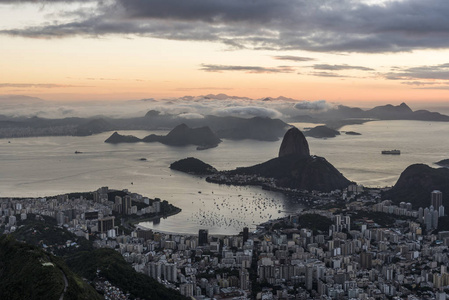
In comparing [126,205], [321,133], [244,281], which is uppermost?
[321,133]

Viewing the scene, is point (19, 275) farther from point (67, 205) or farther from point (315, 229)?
point (67, 205)

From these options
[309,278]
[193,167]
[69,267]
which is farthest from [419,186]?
[69,267]

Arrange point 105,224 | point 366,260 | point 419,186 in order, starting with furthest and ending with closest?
1. point 419,186
2. point 105,224
3. point 366,260

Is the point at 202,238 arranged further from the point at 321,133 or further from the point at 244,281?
the point at 321,133

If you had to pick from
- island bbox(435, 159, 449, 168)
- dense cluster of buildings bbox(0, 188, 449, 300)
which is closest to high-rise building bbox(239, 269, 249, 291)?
dense cluster of buildings bbox(0, 188, 449, 300)

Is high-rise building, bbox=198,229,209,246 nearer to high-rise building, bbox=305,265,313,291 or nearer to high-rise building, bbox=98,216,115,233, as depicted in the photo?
high-rise building, bbox=98,216,115,233
